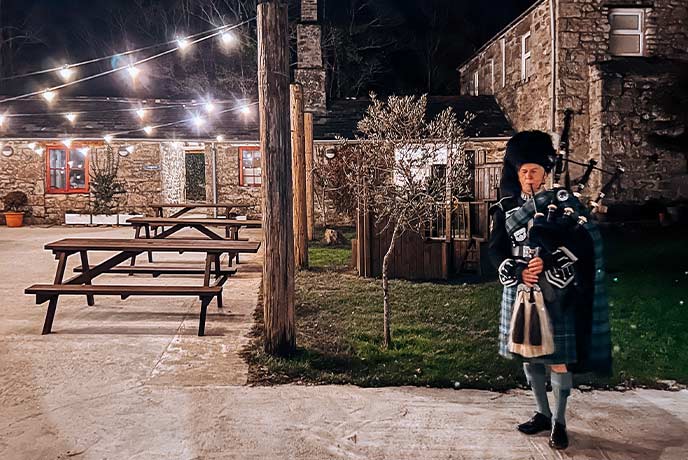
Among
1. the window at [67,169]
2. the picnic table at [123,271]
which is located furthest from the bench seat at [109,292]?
the window at [67,169]

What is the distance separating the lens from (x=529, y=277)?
3.38 metres

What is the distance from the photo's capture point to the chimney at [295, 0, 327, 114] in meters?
17.9

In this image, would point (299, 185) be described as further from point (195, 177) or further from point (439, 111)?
point (195, 177)

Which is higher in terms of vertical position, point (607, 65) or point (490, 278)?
point (607, 65)

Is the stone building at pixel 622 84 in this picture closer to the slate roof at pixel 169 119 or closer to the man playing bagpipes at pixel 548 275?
the slate roof at pixel 169 119

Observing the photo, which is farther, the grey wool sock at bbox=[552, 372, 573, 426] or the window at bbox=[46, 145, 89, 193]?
the window at bbox=[46, 145, 89, 193]

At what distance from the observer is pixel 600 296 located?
→ 3.45m

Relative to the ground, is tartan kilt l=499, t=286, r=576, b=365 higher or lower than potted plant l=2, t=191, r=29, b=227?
lower

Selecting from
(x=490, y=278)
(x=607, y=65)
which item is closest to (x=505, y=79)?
(x=607, y=65)

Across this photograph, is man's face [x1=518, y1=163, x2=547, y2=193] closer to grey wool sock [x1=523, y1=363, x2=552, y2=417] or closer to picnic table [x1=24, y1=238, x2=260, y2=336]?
grey wool sock [x1=523, y1=363, x2=552, y2=417]

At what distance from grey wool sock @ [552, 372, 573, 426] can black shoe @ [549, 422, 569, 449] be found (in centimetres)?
3

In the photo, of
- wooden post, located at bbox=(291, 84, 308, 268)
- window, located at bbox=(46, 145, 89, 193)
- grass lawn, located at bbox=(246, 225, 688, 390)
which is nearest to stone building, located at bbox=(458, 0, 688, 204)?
grass lawn, located at bbox=(246, 225, 688, 390)

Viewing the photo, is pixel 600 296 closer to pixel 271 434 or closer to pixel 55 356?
pixel 271 434

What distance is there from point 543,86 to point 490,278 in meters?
7.62
